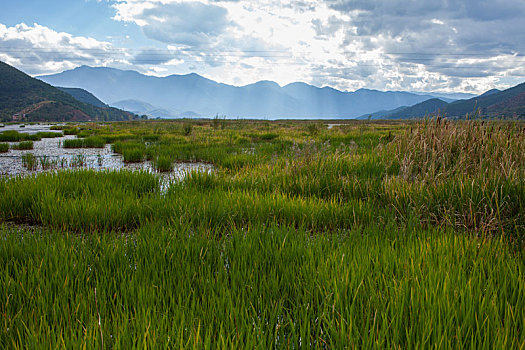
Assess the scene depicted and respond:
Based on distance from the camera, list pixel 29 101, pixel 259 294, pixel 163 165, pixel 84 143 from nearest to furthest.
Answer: pixel 259 294
pixel 163 165
pixel 84 143
pixel 29 101

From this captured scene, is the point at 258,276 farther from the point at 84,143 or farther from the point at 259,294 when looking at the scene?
the point at 84,143

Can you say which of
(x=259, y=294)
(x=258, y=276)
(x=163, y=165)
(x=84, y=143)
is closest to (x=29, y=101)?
(x=84, y=143)

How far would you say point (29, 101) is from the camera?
114062 mm

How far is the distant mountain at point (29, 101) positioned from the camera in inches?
3942

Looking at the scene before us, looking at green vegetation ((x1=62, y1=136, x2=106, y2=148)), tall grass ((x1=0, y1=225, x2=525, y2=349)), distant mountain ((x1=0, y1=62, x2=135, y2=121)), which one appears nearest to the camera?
tall grass ((x1=0, y1=225, x2=525, y2=349))

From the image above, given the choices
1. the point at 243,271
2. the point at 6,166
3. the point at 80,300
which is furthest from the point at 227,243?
the point at 6,166

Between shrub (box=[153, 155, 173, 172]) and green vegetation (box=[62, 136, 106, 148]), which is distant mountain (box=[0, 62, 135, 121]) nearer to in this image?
green vegetation (box=[62, 136, 106, 148])

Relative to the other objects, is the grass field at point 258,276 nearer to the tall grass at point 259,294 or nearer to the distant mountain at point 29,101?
the tall grass at point 259,294

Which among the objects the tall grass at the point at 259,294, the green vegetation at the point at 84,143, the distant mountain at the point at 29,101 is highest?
the distant mountain at the point at 29,101

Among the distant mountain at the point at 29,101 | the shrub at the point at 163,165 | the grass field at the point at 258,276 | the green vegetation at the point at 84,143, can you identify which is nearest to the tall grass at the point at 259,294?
the grass field at the point at 258,276

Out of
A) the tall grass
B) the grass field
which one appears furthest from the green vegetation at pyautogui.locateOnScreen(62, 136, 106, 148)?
the tall grass

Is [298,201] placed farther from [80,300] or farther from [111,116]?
[111,116]

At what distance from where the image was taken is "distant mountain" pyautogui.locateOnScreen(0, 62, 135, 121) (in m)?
100

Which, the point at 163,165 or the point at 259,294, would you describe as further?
the point at 163,165
